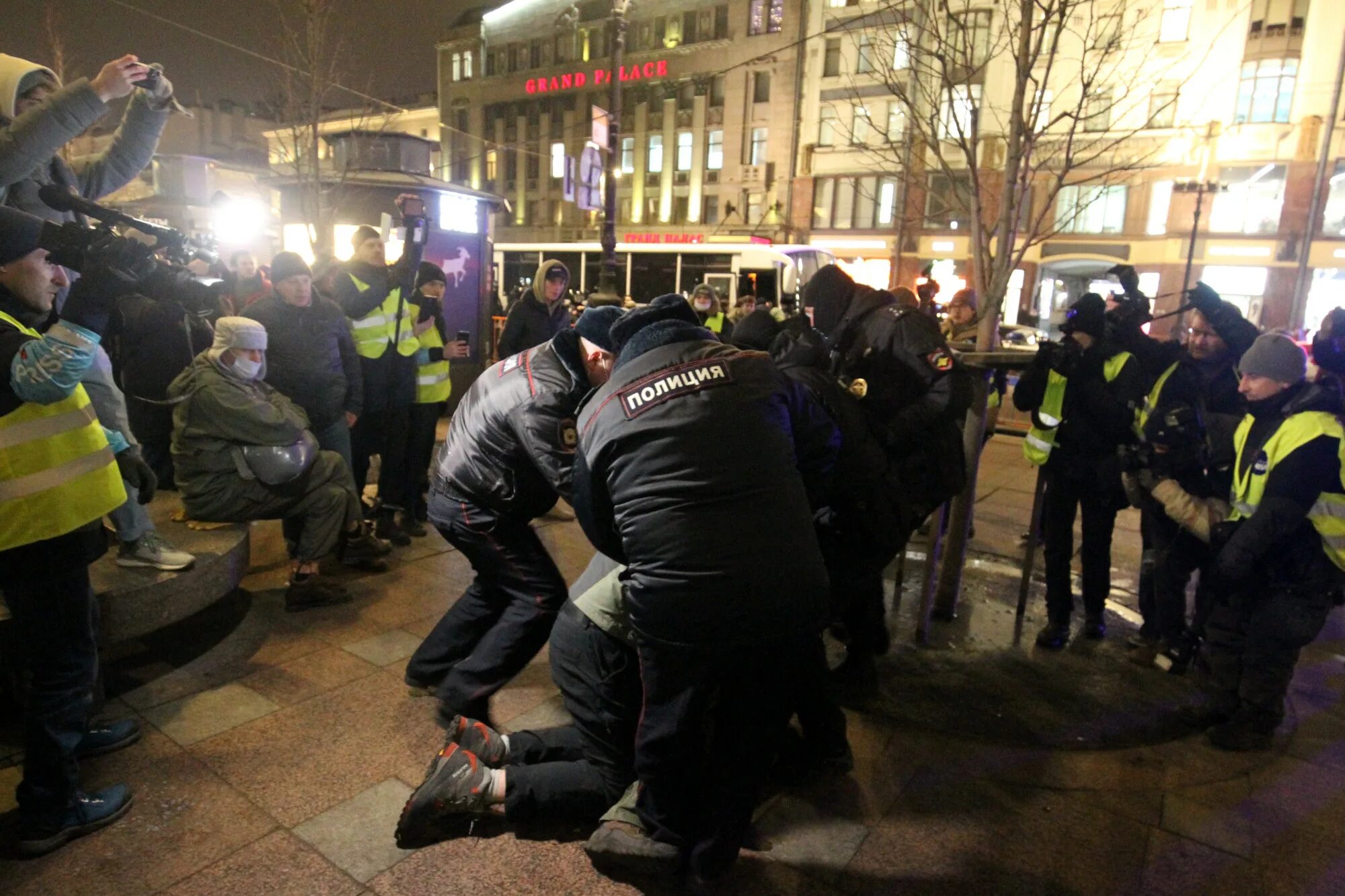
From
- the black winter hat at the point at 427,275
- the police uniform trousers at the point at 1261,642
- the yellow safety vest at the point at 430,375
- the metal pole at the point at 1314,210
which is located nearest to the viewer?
the police uniform trousers at the point at 1261,642

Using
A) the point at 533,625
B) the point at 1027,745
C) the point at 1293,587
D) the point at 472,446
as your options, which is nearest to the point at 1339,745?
the point at 1293,587

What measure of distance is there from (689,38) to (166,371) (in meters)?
40.7

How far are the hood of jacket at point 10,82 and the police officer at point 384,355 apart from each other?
228 centimetres

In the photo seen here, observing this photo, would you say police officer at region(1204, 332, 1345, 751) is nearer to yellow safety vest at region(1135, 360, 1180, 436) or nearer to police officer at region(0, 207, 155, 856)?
yellow safety vest at region(1135, 360, 1180, 436)

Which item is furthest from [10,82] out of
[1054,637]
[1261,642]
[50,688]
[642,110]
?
[642,110]

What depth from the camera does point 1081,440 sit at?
4414mm


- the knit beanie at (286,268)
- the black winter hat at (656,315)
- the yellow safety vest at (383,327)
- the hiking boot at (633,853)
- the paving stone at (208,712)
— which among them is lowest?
the paving stone at (208,712)

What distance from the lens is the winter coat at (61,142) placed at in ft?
10.6

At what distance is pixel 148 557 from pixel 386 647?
1185mm

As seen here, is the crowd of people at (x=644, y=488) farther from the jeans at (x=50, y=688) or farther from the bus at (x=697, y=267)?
the bus at (x=697, y=267)

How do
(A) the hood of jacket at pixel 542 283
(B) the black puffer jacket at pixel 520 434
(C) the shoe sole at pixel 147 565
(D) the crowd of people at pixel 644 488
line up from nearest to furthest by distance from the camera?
1. (D) the crowd of people at pixel 644 488
2. (B) the black puffer jacket at pixel 520 434
3. (C) the shoe sole at pixel 147 565
4. (A) the hood of jacket at pixel 542 283

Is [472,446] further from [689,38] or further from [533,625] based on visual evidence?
[689,38]

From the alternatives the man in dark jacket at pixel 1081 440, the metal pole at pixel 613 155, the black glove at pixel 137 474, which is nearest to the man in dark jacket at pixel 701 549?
the black glove at pixel 137 474

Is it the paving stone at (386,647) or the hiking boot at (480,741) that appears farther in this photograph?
the paving stone at (386,647)
